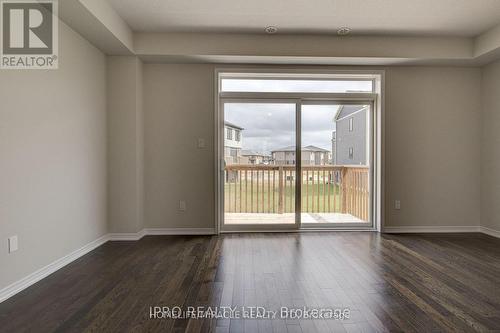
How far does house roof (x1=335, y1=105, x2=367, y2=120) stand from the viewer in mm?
4129

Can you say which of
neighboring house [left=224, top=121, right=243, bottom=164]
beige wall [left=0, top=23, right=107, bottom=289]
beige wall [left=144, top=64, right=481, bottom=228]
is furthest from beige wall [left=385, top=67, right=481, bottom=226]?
beige wall [left=0, top=23, right=107, bottom=289]

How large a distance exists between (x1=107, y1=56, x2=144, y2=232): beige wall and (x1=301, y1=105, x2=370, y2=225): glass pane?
7.81ft

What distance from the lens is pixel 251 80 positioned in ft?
13.1

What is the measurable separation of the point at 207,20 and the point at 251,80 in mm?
1042

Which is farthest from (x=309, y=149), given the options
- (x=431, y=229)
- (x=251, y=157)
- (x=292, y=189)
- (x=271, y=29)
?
(x=431, y=229)

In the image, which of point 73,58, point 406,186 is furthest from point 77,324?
point 406,186

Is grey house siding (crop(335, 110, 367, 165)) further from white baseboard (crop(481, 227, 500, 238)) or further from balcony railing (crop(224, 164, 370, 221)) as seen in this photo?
white baseboard (crop(481, 227, 500, 238))

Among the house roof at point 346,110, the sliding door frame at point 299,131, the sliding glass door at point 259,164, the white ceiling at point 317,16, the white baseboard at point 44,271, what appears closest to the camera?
the white baseboard at point 44,271

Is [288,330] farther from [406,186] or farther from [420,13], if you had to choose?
[420,13]

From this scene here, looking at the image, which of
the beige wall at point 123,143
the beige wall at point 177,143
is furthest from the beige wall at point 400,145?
the beige wall at point 123,143

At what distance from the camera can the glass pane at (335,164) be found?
4113mm

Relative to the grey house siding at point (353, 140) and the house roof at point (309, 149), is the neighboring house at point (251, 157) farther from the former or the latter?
the grey house siding at point (353, 140)

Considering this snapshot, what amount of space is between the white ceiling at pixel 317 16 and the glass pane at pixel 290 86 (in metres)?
0.71

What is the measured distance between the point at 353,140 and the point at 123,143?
3.30 metres
